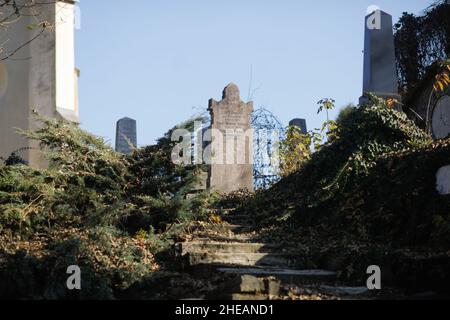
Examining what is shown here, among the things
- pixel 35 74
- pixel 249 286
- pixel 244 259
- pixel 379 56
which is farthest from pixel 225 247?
pixel 379 56

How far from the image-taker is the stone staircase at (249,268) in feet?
20.3

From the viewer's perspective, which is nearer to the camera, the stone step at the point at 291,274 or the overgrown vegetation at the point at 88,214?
the overgrown vegetation at the point at 88,214

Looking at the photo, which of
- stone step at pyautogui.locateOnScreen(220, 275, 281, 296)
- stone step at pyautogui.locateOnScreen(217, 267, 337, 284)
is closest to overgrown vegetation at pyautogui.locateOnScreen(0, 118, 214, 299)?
stone step at pyautogui.locateOnScreen(217, 267, 337, 284)

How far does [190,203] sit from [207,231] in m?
0.52

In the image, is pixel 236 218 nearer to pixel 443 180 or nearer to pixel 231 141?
pixel 443 180

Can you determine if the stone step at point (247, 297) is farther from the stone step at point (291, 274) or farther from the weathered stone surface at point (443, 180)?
the weathered stone surface at point (443, 180)

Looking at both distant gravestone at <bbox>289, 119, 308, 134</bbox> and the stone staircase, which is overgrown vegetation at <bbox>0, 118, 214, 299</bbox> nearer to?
the stone staircase

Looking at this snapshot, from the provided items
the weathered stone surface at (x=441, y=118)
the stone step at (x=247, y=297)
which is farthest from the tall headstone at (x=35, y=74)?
the stone step at (x=247, y=297)

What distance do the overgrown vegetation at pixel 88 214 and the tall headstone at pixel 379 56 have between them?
639 centimetres

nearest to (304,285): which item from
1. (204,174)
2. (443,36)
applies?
(204,174)

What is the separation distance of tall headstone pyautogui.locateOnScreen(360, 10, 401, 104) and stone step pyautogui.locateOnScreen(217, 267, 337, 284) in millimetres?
8215

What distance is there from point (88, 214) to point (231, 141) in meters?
6.51

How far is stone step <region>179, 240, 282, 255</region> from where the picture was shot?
866 cm

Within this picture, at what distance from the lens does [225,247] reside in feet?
28.8
